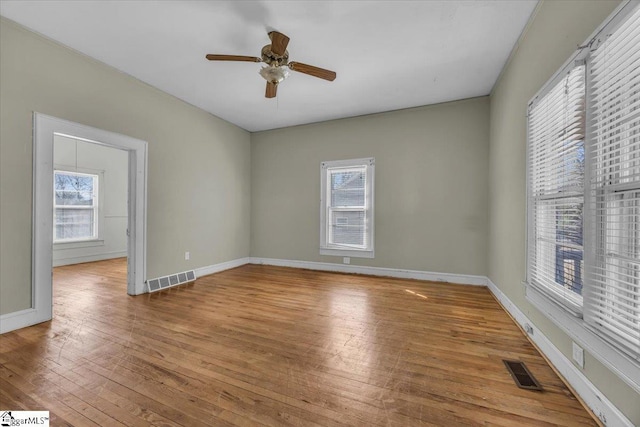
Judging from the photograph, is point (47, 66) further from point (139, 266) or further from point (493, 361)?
point (493, 361)

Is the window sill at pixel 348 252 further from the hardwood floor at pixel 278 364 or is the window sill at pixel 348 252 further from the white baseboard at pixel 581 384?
the white baseboard at pixel 581 384

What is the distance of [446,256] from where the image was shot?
425 centimetres

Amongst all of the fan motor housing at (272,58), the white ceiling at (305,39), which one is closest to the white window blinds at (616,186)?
the white ceiling at (305,39)

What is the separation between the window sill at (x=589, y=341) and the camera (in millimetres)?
1171

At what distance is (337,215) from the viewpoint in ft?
16.6

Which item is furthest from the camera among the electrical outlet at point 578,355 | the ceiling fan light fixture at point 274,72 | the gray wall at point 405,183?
the gray wall at point 405,183

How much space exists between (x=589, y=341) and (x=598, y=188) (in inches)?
33.3

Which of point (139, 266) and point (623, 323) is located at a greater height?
point (623, 323)

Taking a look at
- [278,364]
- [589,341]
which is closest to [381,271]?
[278,364]

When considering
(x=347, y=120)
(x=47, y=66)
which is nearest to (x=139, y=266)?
(x=47, y=66)

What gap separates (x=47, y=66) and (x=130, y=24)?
1050 mm

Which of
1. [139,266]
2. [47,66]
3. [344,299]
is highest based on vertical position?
[47,66]

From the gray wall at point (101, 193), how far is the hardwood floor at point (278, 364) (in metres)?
3.01

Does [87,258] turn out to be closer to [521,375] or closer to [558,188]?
[521,375]
